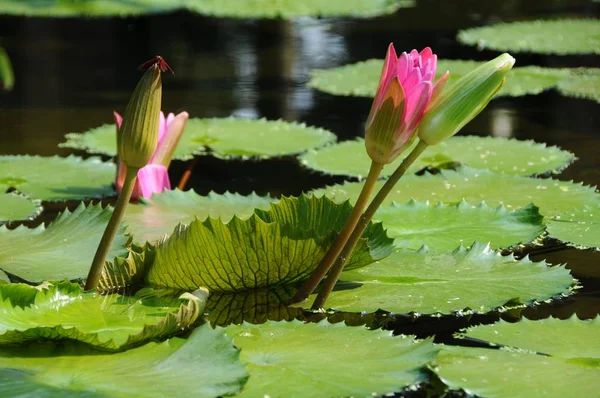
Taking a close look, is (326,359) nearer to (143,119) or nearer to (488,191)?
(143,119)

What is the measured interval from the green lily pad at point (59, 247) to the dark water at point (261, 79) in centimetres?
38

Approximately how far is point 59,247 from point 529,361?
2.19 ft

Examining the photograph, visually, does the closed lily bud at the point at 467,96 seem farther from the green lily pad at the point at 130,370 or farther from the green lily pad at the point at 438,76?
the green lily pad at the point at 438,76

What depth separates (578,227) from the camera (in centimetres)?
172

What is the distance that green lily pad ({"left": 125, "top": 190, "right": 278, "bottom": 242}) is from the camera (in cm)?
164

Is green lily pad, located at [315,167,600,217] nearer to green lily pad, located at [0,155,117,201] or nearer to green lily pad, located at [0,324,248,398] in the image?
green lily pad, located at [0,155,117,201]

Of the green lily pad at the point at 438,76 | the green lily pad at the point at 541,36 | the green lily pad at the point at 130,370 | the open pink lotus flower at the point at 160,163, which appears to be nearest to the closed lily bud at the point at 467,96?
the green lily pad at the point at 130,370

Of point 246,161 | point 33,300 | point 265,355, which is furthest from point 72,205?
point 265,355

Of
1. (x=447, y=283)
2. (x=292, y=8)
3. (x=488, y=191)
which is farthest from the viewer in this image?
(x=292, y=8)

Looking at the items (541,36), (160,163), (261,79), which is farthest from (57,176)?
(541,36)

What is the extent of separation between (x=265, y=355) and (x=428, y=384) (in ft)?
0.59

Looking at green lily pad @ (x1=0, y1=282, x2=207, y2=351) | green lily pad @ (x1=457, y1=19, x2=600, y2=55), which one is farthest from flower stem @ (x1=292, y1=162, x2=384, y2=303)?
green lily pad @ (x1=457, y1=19, x2=600, y2=55)

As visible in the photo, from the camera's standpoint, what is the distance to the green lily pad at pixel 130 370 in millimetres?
1020

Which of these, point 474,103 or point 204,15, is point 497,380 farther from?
point 204,15
